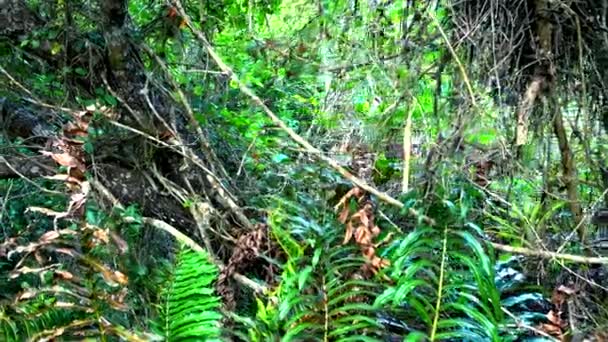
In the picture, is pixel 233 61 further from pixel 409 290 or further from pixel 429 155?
pixel 409 290

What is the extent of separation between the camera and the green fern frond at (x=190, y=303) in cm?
179

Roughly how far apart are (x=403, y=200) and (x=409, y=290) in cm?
40

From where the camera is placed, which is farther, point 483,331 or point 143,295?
point 143,295

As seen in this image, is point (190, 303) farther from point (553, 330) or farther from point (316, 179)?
point (553, 330)

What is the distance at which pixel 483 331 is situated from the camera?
5.36 ft

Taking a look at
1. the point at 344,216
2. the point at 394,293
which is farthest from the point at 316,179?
the point at 394,293

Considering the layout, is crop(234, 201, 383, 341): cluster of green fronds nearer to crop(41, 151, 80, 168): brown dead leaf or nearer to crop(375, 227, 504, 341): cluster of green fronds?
crop(375, 227, 504, 341): cluster of green fronds

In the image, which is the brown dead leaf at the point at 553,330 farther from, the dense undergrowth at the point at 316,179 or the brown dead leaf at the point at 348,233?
the brown dead leaf at the point at 348,233

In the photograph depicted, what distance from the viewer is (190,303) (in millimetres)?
1863

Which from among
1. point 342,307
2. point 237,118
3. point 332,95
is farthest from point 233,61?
point 342,307

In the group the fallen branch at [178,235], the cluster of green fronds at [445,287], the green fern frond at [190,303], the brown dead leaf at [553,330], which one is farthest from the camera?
the fallen branch at [178,235]

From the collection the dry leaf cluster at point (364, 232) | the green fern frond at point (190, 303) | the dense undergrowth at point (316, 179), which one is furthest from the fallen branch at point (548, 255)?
the green fern frond at point (190, 303)

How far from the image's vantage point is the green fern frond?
1.79 metres

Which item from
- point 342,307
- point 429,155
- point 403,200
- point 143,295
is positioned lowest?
point 143,295
